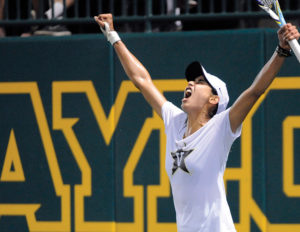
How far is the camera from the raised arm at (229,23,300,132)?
395 cm

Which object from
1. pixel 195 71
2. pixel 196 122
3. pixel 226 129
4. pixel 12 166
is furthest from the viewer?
pixel 12 166

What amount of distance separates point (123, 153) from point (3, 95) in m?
1.21

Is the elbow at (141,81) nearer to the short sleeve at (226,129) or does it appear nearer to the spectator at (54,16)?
the short sleeve at (226,129)

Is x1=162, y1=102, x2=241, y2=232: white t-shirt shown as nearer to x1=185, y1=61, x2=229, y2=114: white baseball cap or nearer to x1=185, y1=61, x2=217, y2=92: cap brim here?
x1=185, y1=61, x2=229, y2=114: white baseball cap

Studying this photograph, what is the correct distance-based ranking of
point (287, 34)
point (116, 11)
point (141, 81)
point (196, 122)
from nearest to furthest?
1. point (287, 34)
2. point (196, 122)
3. point (141, 81)
4. point (116, 11)

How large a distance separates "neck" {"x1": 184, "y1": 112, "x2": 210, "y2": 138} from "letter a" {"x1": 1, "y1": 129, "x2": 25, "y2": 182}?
8.12ft

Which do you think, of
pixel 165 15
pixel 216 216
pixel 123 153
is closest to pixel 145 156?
pixel 123 153

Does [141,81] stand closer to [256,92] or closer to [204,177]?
[204,177]

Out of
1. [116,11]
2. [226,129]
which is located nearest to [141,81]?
[226,129]

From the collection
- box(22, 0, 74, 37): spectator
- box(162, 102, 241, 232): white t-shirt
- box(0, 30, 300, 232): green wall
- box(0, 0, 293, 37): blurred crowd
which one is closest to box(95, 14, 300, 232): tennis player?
box(162, 102, 241, 232): white t-shirt

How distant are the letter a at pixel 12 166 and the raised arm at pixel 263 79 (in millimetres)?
2853

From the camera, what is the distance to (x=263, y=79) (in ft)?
13.7

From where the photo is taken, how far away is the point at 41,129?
668cm

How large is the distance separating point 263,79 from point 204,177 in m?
0.70
